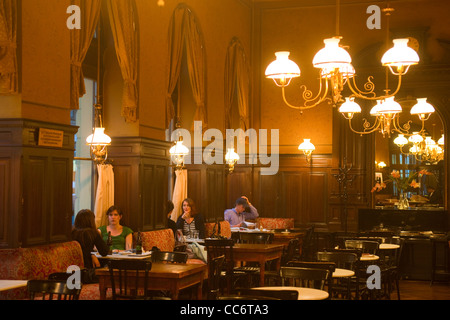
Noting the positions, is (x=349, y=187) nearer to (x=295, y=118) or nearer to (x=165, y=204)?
(x=295, y=118)

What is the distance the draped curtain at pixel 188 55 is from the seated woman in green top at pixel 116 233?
2.38 metres

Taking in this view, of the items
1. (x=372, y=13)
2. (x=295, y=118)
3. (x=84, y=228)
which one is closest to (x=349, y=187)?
(x=295, y=118)

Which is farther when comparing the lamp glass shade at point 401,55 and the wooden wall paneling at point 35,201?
the lamp glass shade at point 401,55

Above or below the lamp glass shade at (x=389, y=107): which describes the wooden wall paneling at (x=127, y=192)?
below

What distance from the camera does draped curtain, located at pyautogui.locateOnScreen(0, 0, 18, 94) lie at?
6.96m

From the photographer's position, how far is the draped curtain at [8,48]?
6.96 meters

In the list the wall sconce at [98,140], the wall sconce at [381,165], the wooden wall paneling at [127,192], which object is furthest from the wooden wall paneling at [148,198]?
the wall sconce at [381,165]

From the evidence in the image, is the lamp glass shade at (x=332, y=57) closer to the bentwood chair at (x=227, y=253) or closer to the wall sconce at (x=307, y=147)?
the bentwood chair at (x=227, y=253)

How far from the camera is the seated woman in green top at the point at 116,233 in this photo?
29.8ft

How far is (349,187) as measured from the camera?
50.3ft

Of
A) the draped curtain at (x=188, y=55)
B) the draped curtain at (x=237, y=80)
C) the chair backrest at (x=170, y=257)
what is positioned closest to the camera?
the chair backrest at (x=170, y=257)

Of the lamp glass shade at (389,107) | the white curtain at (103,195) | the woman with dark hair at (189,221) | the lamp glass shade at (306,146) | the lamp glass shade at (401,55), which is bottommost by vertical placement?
the woman with dark hair at (189,221)

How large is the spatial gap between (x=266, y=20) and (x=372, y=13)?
2.62 m

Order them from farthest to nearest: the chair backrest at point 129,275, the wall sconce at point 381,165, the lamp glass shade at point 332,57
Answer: the wall sconce at point 381,165 → the lamp glass shade at point 332,57 → the chair backrest at point 129,275
